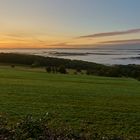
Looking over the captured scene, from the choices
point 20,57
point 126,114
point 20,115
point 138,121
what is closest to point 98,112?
point 126,114

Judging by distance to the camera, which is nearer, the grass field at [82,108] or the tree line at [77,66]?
the grass field at [82,108]

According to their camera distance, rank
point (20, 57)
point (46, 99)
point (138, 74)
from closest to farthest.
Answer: point (46, 99), point (138, 74), point (20, 57)

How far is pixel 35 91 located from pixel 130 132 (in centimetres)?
1160

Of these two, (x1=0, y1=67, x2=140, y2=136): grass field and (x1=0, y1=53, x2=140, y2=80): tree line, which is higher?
(x1=0, y1=67, x2=140, y2=136): grass field

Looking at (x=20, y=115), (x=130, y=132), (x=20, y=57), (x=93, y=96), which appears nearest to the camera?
(x=130, y=132)

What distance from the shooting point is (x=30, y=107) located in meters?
17.7

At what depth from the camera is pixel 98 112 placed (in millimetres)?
17297

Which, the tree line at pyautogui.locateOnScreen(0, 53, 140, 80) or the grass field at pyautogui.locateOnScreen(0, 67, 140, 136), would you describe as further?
the tree line at pyautogui.locateOnScreen(0, 53, 140, 80)

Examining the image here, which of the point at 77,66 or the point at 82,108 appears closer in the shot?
the point at 82,108

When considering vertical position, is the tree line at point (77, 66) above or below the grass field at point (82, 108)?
below

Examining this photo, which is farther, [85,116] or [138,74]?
[138,74]

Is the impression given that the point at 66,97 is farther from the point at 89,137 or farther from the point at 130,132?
the point at 89,137

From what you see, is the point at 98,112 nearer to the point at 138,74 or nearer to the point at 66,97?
the point at 66,97

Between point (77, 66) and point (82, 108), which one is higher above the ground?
point (82, 108)
